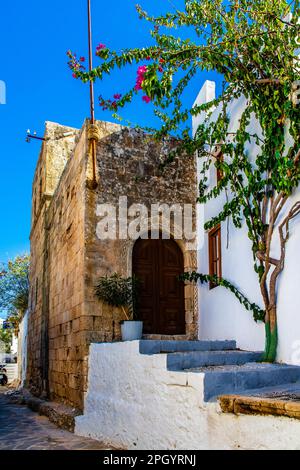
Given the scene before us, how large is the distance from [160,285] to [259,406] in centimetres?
432

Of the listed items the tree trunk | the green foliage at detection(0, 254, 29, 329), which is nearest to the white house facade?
the tree trunk

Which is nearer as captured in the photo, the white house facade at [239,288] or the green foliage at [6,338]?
the white house facade at [239,288]

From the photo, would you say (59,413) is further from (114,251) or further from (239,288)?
(239,288)

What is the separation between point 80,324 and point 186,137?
11.2 feet

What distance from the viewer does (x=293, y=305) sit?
5.06 m

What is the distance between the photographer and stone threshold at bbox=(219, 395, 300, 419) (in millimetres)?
A: 3174

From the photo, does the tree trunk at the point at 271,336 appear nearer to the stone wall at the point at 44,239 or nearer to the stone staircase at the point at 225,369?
the stone staircase at the point at 225,369

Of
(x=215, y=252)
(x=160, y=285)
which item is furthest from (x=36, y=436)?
(x=215, y=252)

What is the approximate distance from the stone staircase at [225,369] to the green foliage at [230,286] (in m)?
0.48

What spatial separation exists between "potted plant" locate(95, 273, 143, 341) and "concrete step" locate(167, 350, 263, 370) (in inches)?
65.4

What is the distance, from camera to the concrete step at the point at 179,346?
5367 millimetres

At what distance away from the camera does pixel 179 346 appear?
5.67 meters

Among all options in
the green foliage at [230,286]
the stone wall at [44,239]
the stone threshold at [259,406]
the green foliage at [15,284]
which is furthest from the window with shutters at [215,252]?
the green foliage at [15,284]

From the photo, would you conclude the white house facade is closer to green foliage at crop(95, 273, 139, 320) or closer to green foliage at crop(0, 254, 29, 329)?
green foliage at crop(95, 273, 139, 320)
